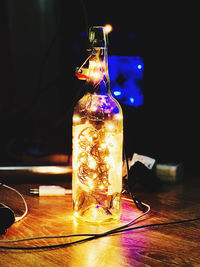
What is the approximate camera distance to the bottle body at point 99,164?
717 mm

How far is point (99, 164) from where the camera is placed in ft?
2.36

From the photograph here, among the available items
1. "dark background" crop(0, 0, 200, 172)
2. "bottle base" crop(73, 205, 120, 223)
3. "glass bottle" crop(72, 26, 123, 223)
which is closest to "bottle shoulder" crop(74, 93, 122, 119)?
"glass bottle" crop(72, 26, 123, 223)

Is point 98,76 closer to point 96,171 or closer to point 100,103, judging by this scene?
point 100,103

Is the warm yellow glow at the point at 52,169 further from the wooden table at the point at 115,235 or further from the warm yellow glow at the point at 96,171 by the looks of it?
the warm yellow glow at the point at 96,171

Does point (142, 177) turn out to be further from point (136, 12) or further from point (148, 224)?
point (136, 12)

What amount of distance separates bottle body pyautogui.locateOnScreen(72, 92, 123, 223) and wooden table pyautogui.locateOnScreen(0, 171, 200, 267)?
4 centimetres

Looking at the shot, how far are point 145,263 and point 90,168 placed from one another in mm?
228

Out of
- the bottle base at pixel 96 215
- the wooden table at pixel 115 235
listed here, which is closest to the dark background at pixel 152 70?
the wooden table at pixel 115 235

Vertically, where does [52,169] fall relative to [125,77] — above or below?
below

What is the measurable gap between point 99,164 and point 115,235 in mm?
143

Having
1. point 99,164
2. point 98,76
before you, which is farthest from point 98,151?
point 98,76

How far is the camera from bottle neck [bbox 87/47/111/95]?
28.8 inches

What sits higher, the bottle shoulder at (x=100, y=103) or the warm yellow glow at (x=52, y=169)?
the bottle shoulder at (x=100, y=103)

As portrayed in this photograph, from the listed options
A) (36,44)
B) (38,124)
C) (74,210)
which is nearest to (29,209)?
(74,210)
